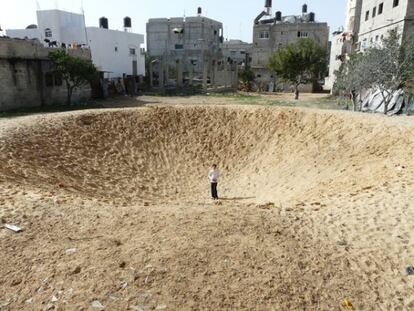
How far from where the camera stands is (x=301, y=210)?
8.36 m

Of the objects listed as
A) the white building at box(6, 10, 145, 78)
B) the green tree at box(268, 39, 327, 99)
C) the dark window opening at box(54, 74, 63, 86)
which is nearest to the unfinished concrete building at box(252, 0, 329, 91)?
the green tree at box(268, 39, 327, 99)

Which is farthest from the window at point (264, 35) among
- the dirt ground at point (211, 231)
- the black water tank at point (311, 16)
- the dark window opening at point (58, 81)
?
the dirt ground at point (211, 231)

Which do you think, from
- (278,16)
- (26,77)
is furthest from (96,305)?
(278,16)

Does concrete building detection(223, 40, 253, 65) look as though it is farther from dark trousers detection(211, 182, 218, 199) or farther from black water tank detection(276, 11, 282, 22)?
dark trousers detection(211, 182, 218, 199)

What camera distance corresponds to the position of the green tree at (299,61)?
3728cm

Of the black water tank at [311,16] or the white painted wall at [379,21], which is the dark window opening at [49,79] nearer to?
the white painted wall at [379,21]

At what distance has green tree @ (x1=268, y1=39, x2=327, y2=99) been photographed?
37281 mm

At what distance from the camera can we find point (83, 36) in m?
38.5

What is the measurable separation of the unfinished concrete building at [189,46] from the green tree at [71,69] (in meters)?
21.3

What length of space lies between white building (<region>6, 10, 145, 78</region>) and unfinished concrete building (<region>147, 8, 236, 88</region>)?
7.53 m

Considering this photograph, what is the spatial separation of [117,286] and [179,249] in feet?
4.32

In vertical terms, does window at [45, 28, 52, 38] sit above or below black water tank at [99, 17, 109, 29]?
below

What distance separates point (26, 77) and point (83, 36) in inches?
616

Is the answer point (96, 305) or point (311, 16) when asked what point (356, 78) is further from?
point (311, 16)
